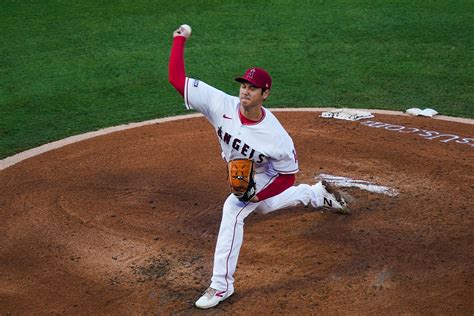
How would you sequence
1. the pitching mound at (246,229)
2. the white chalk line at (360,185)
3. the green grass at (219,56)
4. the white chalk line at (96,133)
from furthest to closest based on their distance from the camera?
the green grass at (219,56)
the white chalk line at (96,133)
the white chalk line at (360,185)
the pitching mound at (246,229)

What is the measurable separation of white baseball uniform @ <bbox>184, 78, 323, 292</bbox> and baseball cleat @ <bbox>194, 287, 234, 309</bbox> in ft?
0.12

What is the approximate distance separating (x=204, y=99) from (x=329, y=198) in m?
1.62

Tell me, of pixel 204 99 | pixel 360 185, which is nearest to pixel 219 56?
pixel 360 185

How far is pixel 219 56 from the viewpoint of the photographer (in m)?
11.7

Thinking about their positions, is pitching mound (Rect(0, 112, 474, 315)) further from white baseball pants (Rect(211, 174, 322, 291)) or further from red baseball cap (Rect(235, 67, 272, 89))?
red baseball cap (Rect(235, 67, 272, 89))

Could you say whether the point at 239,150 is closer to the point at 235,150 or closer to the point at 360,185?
the point at 235,150

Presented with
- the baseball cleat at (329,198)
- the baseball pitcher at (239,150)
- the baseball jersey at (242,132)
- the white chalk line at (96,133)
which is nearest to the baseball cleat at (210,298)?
the baseball pitcher at (239,150)

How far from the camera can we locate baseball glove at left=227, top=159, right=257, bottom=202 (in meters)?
5.35

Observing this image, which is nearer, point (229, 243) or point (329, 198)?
point (229, 243)


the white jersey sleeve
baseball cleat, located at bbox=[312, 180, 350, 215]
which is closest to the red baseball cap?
the white jersey sleeve

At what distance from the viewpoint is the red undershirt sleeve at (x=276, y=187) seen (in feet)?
19.0

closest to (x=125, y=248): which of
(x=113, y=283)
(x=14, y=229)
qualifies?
(x=113, y=283)

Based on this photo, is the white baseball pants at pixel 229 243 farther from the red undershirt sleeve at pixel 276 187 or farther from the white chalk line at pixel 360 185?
the white chalk line at pixel 360 185

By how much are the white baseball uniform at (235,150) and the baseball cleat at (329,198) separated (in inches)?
31.9
